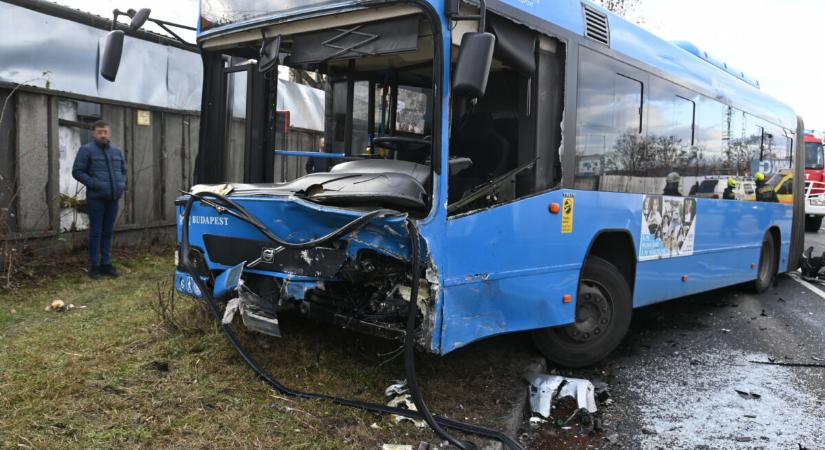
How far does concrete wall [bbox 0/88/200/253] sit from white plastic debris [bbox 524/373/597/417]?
612 centimetres

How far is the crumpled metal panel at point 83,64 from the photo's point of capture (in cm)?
729

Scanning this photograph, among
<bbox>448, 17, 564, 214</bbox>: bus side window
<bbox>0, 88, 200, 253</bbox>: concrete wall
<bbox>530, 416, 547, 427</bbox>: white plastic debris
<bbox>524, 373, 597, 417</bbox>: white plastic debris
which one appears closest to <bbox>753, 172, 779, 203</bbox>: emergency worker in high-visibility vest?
<bbox>448, 17, 564, 214</bbox>: bus side window

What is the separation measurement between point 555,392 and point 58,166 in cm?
678

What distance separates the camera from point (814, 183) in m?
20.3

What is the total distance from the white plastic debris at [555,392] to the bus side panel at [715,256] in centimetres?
138

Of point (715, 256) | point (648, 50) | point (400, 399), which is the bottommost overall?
point (400, 399)

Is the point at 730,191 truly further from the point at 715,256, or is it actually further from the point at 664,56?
the point at 664,56

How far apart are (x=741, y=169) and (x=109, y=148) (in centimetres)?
775

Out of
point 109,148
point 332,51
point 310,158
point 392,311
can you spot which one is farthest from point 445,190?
point 109,148

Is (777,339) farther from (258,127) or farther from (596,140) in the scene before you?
(258,127)

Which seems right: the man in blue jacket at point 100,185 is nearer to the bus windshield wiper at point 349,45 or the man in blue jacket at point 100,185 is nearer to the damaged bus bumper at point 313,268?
the damaged bus bumper at point 313,268

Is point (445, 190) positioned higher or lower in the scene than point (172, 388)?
higher

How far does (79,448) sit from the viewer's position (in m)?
3.05

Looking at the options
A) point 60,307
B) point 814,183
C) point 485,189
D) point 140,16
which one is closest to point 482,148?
point 485,189
